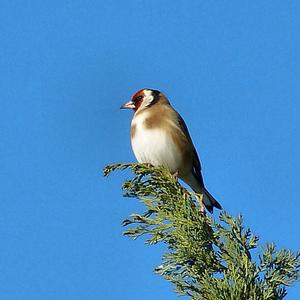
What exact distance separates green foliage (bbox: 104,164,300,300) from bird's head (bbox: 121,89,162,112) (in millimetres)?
2894

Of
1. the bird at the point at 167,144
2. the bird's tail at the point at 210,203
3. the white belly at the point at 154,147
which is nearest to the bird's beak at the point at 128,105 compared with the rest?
the bird at the point at 167,144

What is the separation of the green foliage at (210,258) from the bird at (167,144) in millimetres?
2135

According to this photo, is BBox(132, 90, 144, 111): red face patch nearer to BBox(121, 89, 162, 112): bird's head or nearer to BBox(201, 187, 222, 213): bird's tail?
BBox(121, 89, 162, 112): bird's head

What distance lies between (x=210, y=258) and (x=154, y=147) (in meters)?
2.68

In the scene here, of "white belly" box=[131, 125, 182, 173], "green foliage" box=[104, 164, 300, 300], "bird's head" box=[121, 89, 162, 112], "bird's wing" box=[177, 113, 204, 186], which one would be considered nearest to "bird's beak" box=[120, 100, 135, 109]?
"bird's head" box=[121, 89, 162, 112]

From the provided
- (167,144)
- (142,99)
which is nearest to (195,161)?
(167,144)

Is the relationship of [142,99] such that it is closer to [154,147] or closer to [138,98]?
[138,98]

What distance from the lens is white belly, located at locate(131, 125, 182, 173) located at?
503cm

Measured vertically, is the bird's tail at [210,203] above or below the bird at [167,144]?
below

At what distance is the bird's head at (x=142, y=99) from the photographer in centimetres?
567

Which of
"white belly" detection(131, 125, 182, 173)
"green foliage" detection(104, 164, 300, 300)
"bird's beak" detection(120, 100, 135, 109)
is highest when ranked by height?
"bird's beak" detection(120, 100, 135, 109)

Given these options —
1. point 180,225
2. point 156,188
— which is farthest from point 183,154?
point 180,225

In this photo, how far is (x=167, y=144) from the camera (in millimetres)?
5105

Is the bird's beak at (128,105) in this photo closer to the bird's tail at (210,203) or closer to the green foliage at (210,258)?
the bird's tail at (210,203)
